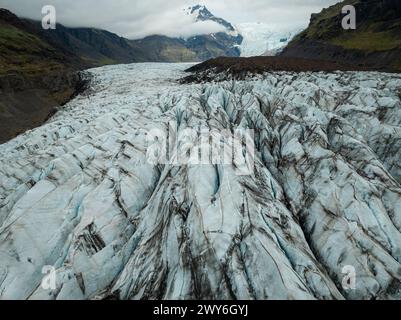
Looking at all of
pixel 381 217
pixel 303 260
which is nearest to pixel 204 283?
pixel 303 260

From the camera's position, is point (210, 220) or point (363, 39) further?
point (363, 39)

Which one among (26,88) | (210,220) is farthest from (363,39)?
(210,220)

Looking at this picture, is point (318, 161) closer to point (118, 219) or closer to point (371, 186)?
point (371, 186)

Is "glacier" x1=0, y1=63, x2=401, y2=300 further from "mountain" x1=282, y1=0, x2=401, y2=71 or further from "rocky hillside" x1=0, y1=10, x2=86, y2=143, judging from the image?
"mountain" x1=282, y1=0, x2=401, y2=71

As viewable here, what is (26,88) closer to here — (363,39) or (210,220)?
(210,220)

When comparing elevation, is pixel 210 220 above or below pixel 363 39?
below
